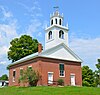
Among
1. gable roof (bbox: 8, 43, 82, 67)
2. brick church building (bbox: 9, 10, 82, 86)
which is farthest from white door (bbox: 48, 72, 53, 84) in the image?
gable roof (bbox: 8, 43, 82, 67)

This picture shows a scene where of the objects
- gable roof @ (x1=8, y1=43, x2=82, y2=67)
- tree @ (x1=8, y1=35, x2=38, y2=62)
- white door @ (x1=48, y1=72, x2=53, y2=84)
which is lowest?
white door @ (x1=48, y1=72, x2=53, y2=84)

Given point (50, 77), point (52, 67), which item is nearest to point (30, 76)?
point (50, 77)

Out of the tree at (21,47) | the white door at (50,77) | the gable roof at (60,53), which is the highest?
the tree at (21,47)

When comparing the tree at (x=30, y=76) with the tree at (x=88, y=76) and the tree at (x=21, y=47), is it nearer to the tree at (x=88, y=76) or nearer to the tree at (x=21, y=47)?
the tree at (x=21, y=47)

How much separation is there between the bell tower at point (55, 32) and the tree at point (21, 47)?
15.9m

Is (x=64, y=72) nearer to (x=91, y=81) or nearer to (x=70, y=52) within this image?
(x=70, y=52)

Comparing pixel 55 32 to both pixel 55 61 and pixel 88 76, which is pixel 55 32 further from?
pixel 88 76

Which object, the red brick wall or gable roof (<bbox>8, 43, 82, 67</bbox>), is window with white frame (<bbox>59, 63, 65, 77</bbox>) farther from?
gable roof (<bbox>8, 43, 82, 67</bbox>)

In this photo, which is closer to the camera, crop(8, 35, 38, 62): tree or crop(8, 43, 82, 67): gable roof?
crop(8, 43, 82, 67): gable roof

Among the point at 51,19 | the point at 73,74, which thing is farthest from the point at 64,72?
the point at 51,19

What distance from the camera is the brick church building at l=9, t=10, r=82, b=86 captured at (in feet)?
Result: 119

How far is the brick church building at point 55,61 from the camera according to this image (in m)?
36.4

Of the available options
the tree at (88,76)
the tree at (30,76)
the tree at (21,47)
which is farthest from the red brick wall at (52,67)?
the tree at (88,76)

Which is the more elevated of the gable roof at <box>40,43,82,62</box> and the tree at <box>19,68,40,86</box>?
the gable roof at <box>40,43,82,62</box>
